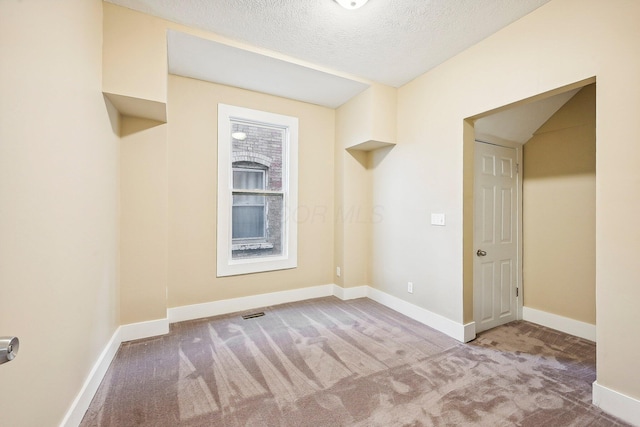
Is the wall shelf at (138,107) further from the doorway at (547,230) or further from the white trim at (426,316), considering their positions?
the white trim at (426,316)

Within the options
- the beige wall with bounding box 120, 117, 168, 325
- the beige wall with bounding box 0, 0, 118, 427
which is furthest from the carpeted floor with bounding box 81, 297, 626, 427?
the beige wall with bounding box 0, 0, 118, 427

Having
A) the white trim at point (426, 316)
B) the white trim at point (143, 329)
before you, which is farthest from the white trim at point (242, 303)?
the white trim at point (426, 316)

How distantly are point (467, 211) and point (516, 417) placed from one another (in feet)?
5.54

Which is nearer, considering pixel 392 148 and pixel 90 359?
pixel 90 359

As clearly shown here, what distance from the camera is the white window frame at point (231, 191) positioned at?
10.8 ft

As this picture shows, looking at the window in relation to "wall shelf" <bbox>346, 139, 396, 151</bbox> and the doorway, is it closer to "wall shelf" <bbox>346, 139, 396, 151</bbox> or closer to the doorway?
"wall shelf" <bbox>346, 139, 396, 151</bbox>

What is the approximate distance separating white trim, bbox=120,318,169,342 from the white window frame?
772 millimetres

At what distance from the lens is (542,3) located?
204 cm

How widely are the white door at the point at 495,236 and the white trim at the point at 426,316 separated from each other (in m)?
0.36

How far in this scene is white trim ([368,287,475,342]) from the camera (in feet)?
8.82

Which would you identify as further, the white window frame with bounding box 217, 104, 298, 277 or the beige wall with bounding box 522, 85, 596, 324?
the white window frame with bounding box 217, 104, 298, 277

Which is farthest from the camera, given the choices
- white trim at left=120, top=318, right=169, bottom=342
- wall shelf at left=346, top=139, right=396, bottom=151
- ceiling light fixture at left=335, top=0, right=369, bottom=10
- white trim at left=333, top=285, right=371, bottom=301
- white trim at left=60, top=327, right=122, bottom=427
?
white trim at left=333, top=285, right=371, bottom=301

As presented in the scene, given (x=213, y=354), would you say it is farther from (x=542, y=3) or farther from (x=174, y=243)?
(x=542, y=3)

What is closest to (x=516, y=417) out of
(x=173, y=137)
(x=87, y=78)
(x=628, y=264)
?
(x=628, y=264)
